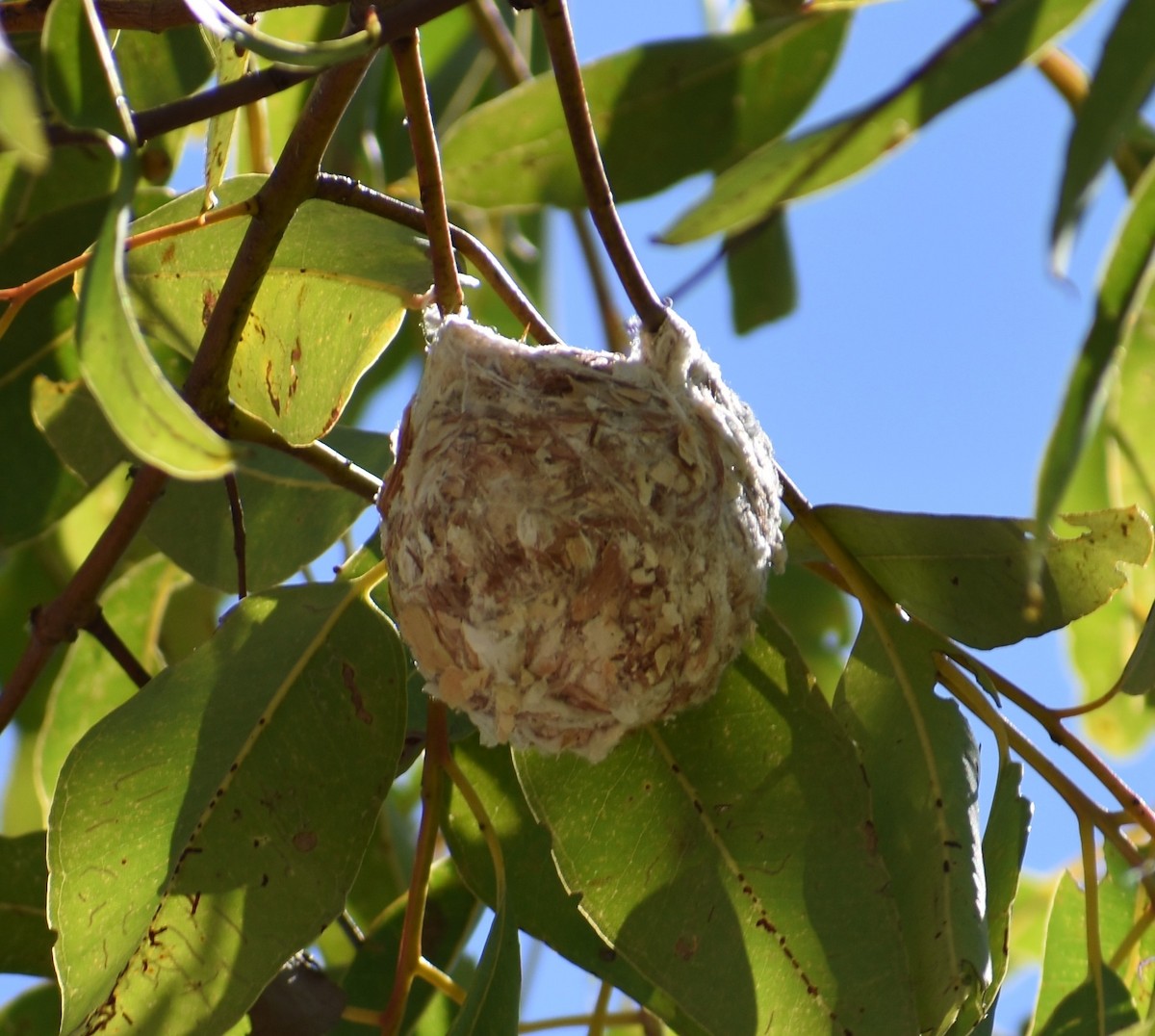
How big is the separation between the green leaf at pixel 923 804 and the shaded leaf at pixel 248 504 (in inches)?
26.3

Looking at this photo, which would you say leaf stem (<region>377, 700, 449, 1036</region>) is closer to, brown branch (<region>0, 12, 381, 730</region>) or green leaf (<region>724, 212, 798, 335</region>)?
brown branch (<region>0, 12, 381, 730</region>)

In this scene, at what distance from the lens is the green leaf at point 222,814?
4.39 feet

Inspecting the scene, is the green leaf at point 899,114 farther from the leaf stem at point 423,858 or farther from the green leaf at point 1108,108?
the leaf stem at point 423,858

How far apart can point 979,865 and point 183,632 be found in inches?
64.1

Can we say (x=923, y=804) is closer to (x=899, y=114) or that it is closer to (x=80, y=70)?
(x=899, y=114)

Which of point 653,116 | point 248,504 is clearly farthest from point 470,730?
point 653,116

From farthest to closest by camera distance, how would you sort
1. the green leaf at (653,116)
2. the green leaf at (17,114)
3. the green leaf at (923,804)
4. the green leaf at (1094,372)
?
the green leaf at (653,116)
the green leaf at (923,804)
the green leaf at (1094,372)
the green leaf at (17,114)

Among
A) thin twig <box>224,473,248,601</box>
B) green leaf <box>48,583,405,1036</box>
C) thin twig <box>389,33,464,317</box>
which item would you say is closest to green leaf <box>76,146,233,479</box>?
thin twig <box>389,33,464,317</box>

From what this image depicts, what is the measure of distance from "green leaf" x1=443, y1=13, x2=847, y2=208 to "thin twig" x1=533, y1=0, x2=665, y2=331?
0.35 meters

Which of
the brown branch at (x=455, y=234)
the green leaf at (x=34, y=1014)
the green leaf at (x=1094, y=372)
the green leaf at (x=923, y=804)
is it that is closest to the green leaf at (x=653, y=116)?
the brown branch at (x=455, y=234)

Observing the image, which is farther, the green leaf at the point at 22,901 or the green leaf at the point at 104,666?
the green leaf at the point at 104,666

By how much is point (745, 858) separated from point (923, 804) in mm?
186

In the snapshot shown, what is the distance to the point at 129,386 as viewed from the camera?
2.70 feet

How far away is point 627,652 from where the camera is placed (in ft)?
4.59
